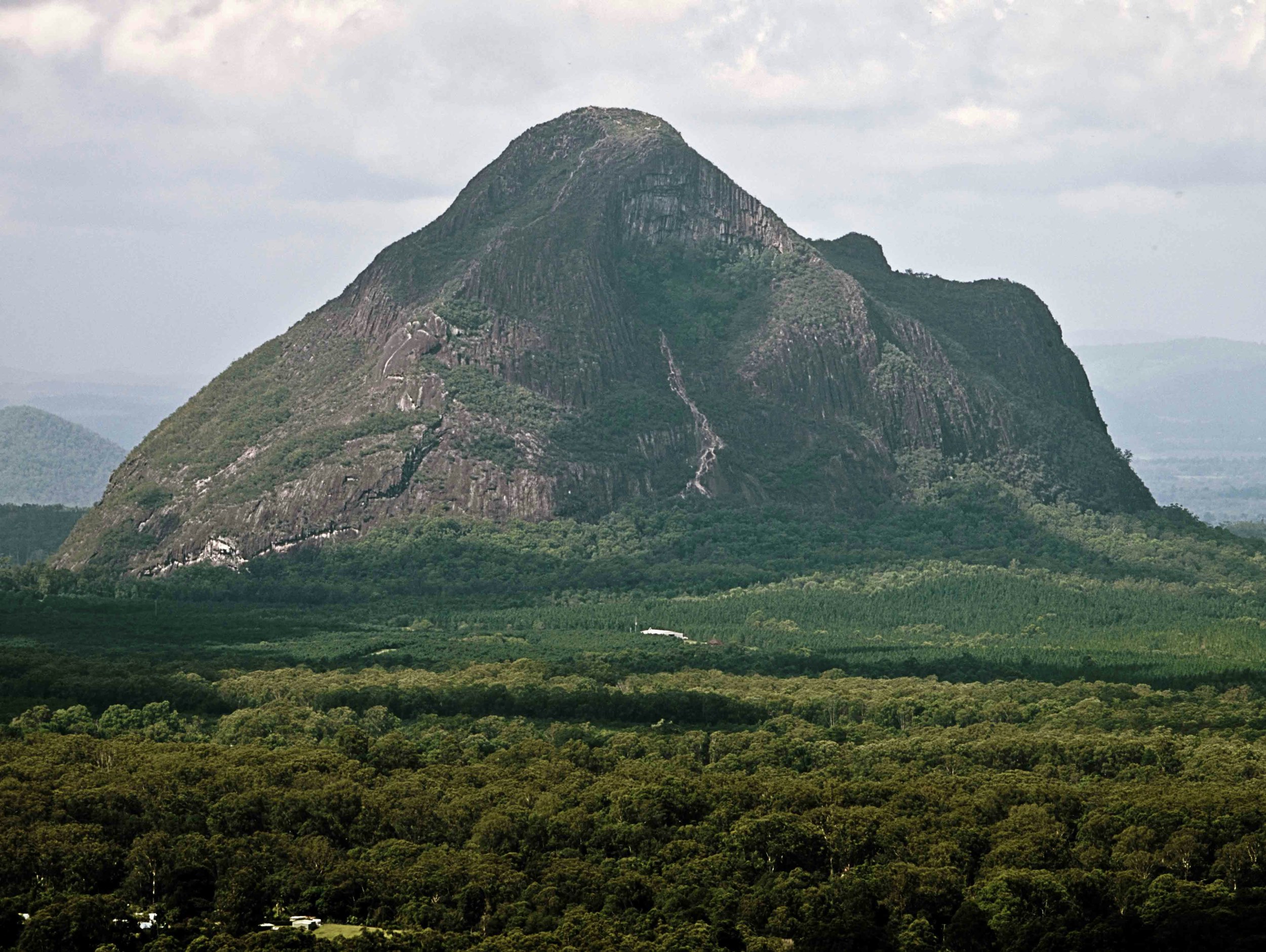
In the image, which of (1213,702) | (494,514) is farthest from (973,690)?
(494,514)

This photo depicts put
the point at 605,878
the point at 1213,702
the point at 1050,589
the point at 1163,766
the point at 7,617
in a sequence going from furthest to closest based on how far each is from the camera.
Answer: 1. the point at 1050,589
2. the point at 7,617
3. the point at 1213,702
4. the point at 1163,766
5. the point at 605,878

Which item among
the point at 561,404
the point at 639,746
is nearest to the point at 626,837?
the point at 639,746

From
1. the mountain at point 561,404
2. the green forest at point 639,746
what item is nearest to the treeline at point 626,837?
the green forest at point 639,746

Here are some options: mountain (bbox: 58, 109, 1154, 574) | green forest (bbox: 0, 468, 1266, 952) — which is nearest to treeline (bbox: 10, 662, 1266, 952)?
green forest (bbox: 0, 468, 1266, 952)

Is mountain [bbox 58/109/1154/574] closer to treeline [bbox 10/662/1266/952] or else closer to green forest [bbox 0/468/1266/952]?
green forest [bbox 0/468/1266/952]

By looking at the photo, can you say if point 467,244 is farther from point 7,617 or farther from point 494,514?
point 7,617

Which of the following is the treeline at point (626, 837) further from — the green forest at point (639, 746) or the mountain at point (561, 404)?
the mountain at point (561, 404)
